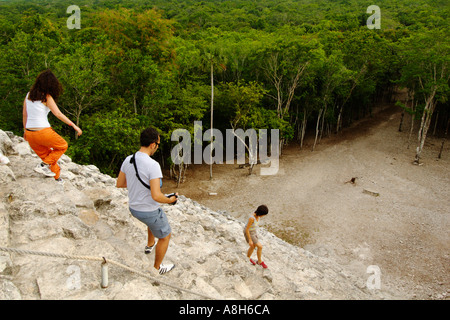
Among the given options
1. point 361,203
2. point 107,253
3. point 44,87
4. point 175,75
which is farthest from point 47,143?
point 175,75

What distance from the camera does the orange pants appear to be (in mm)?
5164

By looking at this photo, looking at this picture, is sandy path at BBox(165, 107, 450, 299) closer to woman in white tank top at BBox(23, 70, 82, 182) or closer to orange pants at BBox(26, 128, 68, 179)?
orange pants at BBox(26, 128, 68, 179)

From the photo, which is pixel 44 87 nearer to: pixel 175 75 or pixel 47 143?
pixel 47 143

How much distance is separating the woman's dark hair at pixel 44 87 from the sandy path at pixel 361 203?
1135 centimetres

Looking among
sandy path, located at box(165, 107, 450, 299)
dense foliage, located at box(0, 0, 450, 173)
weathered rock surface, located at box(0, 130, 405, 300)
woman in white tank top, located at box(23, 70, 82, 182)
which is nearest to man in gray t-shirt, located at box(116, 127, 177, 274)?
weathered rock surface, located at box(0, 130, 405, 300)

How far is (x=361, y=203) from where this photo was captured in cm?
1648

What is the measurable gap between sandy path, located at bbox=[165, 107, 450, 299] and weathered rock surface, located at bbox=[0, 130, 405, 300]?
2909mm

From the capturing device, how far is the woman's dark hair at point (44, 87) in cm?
487

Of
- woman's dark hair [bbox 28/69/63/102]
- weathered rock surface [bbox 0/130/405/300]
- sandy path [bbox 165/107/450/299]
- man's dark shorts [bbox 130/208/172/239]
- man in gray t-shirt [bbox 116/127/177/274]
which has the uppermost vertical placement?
woman's dark hair [bbox 28/69/63/102]

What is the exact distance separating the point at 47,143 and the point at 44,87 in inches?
40.9

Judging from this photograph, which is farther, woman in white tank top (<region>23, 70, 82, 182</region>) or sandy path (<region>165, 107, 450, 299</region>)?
sandy path (<region>165, 107, 450, 299</region>)

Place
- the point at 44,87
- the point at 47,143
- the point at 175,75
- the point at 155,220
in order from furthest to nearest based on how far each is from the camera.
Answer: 1. the point at 175,75
2. the point at 47,143
3. the point at 44,87
4. the point at 155,220
